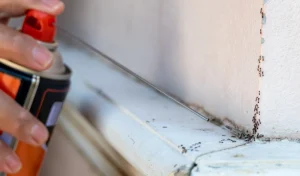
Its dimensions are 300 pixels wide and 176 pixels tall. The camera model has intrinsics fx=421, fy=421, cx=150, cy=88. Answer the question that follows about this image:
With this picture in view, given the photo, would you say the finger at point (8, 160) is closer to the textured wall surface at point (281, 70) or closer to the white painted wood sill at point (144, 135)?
the white painted wood sill at point (144, 135)

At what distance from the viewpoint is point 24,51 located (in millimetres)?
281

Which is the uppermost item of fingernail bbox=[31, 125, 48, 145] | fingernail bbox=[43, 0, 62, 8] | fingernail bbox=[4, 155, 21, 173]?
fingernail bbox=[43, 0, 62, 8]

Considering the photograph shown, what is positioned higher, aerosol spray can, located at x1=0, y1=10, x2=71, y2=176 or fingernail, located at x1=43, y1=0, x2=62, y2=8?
fingernail, located at x1=43, y1=0, x2=62, y2=8

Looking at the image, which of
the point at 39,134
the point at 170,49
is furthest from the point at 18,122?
the point at 170,49

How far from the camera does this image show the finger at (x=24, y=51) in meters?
0.28

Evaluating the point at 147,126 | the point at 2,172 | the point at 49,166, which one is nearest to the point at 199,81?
the point at 147,126

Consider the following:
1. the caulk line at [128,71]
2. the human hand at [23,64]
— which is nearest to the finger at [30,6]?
the human hand at [23,64]

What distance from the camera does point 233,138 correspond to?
247 millimetres

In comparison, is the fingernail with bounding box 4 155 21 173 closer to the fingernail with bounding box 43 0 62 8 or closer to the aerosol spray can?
the aerosol spray can

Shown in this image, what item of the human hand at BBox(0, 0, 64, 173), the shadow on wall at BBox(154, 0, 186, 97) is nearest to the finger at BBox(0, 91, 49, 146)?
the human hand at BBox(0, 0, 64, 173)

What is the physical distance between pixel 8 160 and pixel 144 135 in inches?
4.0

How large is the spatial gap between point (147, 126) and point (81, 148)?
14 cm

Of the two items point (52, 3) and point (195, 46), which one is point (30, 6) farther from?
point (195, 46)

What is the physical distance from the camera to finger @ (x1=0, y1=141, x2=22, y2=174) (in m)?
0.30
